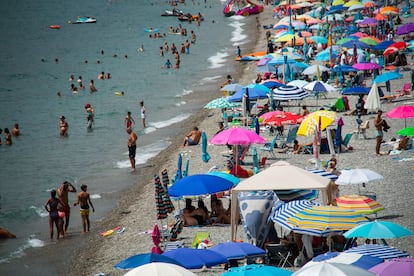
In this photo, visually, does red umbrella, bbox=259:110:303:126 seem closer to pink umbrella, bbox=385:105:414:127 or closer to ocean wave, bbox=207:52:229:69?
pink umbrella, bbox=385:105:414:127

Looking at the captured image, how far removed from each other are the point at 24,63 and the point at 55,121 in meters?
25.2

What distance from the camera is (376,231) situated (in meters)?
10.6

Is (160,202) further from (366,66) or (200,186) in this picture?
(366,66)

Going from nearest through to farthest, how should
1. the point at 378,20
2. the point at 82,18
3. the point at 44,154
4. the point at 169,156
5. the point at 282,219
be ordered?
1. the point at 282,219
2. the point at 169,156
3. the point at 44,154
4. the point at 378,20
5. the point at 82,18

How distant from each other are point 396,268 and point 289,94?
1462cm

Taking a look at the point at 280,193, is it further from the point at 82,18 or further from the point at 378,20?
the point at 82,18

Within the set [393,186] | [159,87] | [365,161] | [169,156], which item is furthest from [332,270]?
[159,87]

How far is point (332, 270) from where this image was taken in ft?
25.4

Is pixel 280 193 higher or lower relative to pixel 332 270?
lower

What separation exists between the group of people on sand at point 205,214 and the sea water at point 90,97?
3.84 m

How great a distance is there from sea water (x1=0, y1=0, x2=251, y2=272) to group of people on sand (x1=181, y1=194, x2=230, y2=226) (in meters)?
3.84

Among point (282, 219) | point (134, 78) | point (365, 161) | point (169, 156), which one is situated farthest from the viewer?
point (134, 78)

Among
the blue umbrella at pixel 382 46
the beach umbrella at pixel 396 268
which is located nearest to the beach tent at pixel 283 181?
the beach umbrella at pixel 396 268

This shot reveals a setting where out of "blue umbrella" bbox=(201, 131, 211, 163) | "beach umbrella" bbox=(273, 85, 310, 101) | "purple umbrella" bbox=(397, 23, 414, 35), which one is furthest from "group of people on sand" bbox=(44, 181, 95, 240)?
"purple umbrella" bbox=(397, 23, 414, 35)
